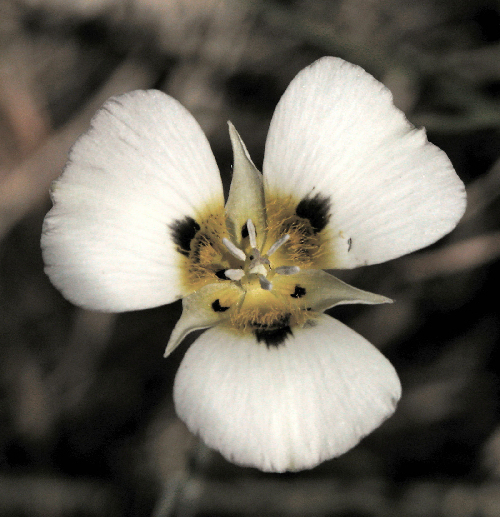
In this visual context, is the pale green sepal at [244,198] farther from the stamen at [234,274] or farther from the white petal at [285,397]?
the white petal at [285,397]

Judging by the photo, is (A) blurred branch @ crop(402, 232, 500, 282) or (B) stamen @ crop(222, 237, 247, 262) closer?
(B) stamen @ crop(222, 237, 247, 262)

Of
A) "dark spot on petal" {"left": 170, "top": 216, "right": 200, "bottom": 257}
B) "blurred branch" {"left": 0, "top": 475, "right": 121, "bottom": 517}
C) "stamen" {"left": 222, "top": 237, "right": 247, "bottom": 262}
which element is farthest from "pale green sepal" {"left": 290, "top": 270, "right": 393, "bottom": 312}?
"blurred branch" {"left": 0, "top": 475, "right": 121, "bottom": 517}

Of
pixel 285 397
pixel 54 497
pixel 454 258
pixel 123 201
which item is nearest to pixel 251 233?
pixel 123 201

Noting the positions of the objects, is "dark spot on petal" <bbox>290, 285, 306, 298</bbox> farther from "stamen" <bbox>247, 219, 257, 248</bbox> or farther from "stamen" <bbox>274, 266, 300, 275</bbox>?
"stamen" <bbox>247, 219, 257, 248</bbox>

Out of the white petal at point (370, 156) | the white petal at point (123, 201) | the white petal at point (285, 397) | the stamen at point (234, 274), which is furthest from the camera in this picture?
the stamen at point (234, 274)

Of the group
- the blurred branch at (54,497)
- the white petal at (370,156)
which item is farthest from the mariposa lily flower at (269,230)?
the blurred branch at (54,497)

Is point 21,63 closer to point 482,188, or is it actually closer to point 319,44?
point 319,44

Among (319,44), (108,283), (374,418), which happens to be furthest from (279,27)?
(374,418)
